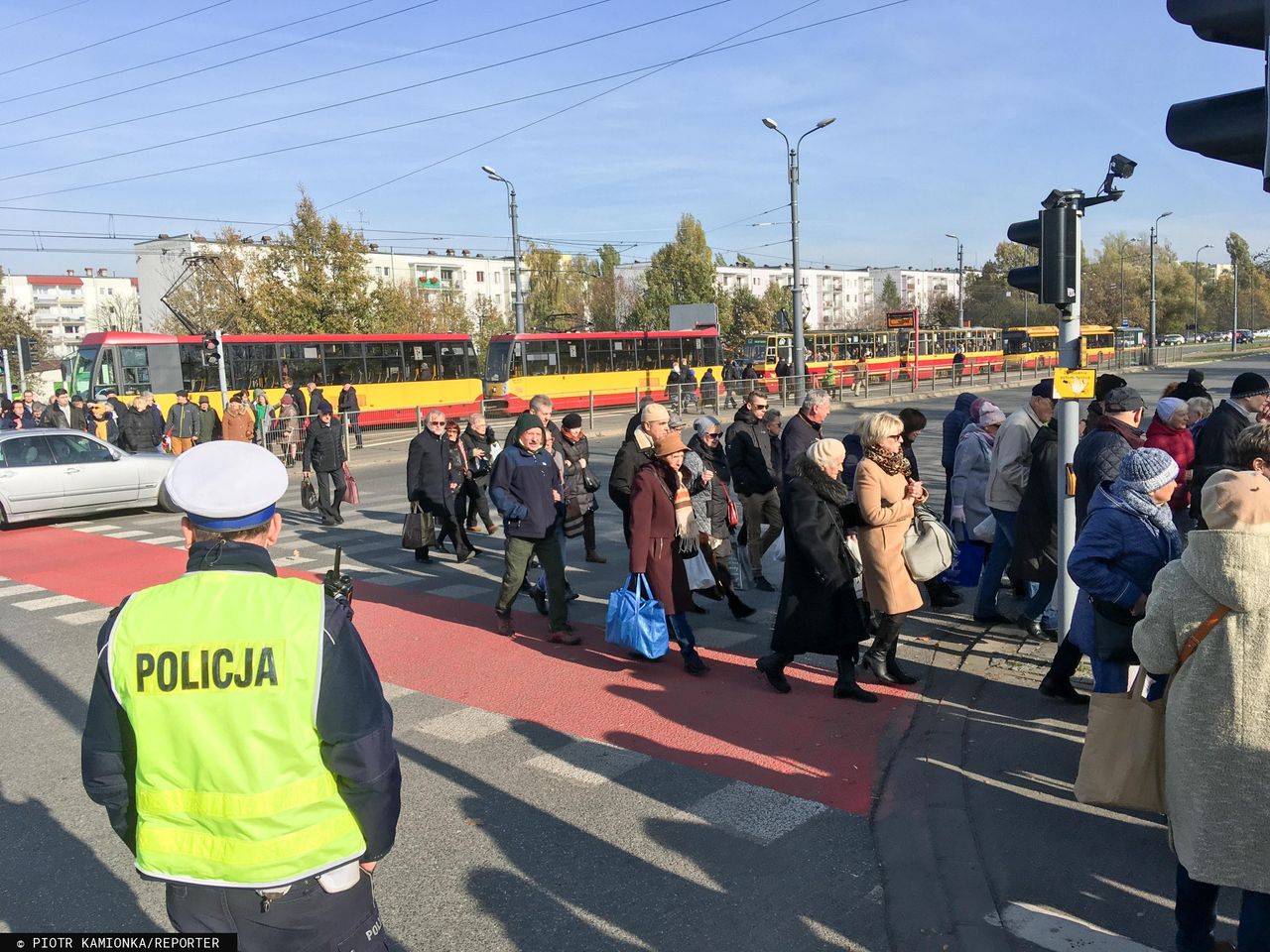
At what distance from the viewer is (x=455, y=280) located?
91.3m

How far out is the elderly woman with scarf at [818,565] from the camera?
5.77 meters

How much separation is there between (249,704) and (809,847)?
2.97 metres

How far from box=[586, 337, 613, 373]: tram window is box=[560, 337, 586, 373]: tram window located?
0.77 feet

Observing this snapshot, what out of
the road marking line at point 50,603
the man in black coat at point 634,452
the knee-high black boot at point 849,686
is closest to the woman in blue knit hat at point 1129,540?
the knee-high black boot at point 849,686

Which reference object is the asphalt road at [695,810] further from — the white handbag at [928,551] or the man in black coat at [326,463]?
the man in black coat at [326,463]

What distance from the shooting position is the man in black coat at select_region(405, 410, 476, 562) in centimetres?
1083

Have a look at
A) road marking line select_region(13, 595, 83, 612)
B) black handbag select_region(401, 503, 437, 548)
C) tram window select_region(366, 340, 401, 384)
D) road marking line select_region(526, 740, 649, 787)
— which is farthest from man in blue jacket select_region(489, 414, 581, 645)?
tram window select_region(366, 340, 401, 384)

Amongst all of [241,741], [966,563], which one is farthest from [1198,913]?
[966,563]

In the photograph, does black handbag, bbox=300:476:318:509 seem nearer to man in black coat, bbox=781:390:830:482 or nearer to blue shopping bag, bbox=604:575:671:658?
man in black coat, bbox=781:390:830:482

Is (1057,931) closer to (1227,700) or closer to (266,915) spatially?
(1227,700)

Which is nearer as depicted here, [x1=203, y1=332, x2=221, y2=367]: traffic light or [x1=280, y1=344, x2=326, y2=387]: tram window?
[x1=203, y1=332, x2=221, y2=367]: traffic light

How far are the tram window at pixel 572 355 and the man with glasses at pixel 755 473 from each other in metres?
27.2

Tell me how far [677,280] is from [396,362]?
41543mm

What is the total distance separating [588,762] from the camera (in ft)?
17.7
